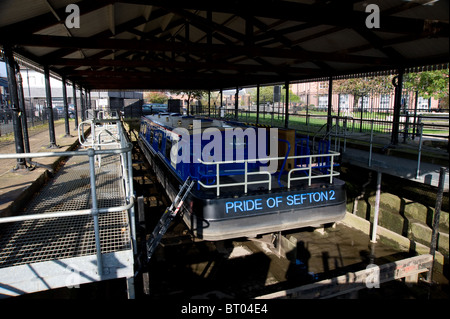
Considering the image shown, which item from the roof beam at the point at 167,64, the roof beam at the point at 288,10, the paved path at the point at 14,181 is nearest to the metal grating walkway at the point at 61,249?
the paved path at the point at 14,181

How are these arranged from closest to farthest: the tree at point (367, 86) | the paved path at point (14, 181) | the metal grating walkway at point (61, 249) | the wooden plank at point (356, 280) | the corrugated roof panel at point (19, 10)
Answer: the metal grating walkway at point (61, 249) < the paved path at point (14, 181) < the wooden plank at point (356, 280) < the corrugated roof panel at point (19, 10) < the tree at point (367, 86)

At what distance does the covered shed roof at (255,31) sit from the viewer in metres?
5.51

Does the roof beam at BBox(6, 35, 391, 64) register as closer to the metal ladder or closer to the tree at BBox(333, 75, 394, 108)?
the metal ladder

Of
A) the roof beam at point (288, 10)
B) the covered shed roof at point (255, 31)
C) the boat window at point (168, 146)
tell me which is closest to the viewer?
the roof beam at point (288, 10)

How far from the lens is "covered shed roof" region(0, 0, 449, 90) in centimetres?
551

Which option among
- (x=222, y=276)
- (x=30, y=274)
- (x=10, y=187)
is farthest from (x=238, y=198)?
(x=10, y=187)

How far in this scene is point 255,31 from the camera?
36.1 feet

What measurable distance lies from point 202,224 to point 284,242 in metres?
2.39

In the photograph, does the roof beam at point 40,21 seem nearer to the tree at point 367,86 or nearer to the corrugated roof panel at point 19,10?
the corrugated roof panel at point 19,10

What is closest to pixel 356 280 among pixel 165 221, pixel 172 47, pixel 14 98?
pixel 165 221

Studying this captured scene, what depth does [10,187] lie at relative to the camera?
17.7 ft

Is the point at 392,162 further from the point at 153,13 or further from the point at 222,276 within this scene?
the point at 153,13

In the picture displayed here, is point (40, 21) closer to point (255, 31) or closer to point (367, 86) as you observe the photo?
point (255, 31)

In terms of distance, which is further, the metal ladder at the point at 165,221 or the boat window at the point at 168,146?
the boat window at the point at 168,146
